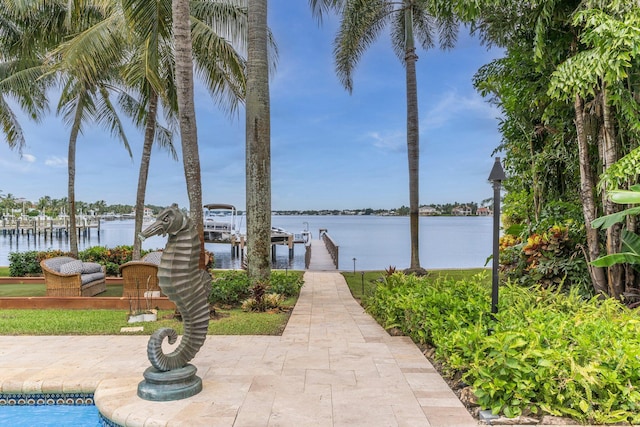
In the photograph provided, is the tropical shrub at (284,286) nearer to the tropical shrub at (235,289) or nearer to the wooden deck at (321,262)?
the tropical shrub at (235,289)

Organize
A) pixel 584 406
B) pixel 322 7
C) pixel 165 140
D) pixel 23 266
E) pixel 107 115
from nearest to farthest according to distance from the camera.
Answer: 1. pixel 584 406
2. pixel 322 7
3. pixel 23 266
4. pixel 107 115
5. pixel 165 140

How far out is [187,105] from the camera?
586cm

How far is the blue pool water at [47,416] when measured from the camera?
337cm

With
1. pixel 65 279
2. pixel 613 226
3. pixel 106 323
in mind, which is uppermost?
pixel 613 226

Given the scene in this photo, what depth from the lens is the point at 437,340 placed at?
4102 millimetres

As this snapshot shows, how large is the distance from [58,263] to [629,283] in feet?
29.5

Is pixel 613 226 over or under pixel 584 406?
over

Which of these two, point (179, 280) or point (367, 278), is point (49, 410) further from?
point (367, 278)

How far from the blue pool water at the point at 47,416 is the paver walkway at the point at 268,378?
159mm

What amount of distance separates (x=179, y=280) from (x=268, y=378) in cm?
130

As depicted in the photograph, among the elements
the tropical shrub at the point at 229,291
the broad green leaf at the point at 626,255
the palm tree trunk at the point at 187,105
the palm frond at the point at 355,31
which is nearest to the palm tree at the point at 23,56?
the palm tree trunk at the point at 187,105

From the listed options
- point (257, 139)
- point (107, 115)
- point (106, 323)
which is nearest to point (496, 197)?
point (257, 139)

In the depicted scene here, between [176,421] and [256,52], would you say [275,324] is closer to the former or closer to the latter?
[176,421]

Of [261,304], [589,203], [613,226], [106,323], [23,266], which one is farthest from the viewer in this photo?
[23,266]
